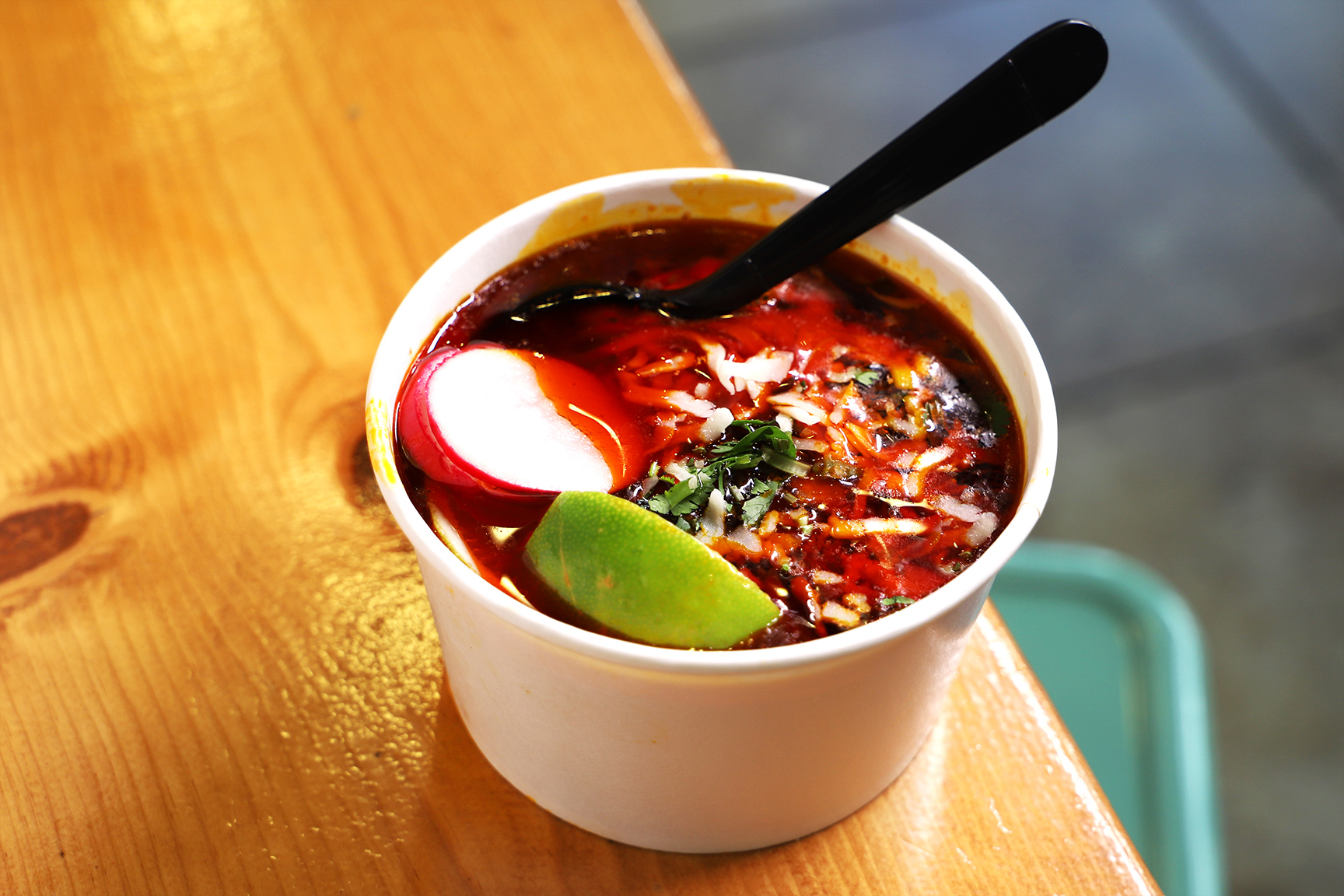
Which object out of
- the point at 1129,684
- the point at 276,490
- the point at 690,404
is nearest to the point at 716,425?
the point at 690,404

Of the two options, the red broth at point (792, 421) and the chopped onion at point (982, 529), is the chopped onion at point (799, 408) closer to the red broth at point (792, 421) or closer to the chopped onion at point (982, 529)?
the red broth at point (792, 421)

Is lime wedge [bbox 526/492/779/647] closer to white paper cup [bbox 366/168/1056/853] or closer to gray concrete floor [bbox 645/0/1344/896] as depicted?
white paper cup [bbox 366/168/1056/853]

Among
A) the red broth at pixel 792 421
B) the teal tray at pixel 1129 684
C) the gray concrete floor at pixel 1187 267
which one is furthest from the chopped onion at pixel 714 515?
the gray concrete floor at pixel 1187 267

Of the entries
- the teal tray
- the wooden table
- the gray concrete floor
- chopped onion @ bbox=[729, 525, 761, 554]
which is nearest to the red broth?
chopped onion @ bbox=[729, 525, 761, 554]

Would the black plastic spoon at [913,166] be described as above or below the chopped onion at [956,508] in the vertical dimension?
above

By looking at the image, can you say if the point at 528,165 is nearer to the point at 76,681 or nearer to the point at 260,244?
the point at 260,244

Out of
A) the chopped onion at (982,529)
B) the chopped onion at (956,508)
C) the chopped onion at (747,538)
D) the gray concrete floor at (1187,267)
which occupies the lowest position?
the gray concrete floor at (1187,267)

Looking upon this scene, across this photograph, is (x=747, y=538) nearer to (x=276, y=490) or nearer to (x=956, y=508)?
(x=956, y=508)
